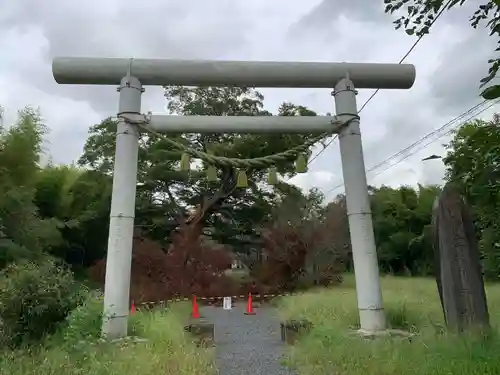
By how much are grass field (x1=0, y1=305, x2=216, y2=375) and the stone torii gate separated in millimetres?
398

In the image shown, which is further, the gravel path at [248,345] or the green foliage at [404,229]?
the green foliage at [404,229]

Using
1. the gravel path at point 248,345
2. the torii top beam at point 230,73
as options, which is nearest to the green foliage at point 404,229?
the gravel path at point 248,345

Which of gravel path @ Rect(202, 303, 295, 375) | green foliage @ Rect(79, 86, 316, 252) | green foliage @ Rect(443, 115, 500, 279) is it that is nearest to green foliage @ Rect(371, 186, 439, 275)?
green foliage @ Rect(79, 86, 316, 252)

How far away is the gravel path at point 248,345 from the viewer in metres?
4.43

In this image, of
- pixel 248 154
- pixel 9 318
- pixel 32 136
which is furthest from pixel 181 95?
pixel 9 318

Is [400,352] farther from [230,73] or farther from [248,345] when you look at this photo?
[230,73]

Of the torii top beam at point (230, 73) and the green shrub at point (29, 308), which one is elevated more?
the torii top beam at point (230, 73)

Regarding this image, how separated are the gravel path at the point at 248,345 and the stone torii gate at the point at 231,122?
110 cm

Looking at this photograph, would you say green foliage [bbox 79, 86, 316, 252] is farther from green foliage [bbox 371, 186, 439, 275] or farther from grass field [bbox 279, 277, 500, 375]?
grass field [bbox 279, 277, 500, 375]

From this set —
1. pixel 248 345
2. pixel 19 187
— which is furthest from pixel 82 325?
pixel 19 187

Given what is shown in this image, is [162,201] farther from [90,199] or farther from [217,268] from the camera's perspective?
[217,268]

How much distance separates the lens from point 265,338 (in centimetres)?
693

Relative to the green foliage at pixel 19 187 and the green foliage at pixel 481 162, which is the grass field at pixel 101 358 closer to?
the green foliage at pixel 481 162

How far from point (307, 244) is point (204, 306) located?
4486 millimetres
